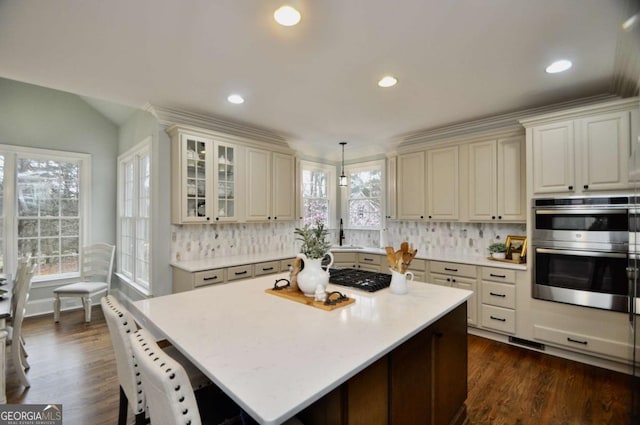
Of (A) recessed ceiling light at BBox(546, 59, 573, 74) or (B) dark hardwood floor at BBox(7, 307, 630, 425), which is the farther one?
(A) recessed ceiling light at BBox(546, 59, 573, 74)

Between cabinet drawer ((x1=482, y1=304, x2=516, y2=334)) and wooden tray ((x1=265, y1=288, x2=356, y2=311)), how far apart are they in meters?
2.32

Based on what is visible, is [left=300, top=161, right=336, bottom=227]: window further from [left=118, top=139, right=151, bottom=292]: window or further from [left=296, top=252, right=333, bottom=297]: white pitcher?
[left=296, top=252, right=333, bottom=297]: white pitcher

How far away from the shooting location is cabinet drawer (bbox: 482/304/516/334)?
312cm

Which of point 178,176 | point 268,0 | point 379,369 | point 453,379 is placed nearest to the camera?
point 379,369

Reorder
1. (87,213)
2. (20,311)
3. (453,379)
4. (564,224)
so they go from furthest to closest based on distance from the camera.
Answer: (87,213) < (564,224) < (20,311) < (453,379)

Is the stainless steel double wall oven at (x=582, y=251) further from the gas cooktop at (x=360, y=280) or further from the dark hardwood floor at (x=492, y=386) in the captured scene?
the gas cooktop at (x=360, y=280)

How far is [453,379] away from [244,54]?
2699 millimetres

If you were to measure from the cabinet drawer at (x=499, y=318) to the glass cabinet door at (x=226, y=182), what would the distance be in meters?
3.19

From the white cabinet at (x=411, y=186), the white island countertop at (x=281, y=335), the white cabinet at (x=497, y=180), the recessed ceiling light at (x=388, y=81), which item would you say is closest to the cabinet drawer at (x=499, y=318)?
the white cabinet at (x=497, y=180)

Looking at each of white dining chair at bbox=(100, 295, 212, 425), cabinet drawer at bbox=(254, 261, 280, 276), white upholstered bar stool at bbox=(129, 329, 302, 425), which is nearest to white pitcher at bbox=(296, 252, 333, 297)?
white dining chair at bbox=(100, 295, 212, 425)

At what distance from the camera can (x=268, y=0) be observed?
1.66 metres

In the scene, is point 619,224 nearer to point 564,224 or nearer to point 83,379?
point 564,224

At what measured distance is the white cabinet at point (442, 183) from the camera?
384 cm

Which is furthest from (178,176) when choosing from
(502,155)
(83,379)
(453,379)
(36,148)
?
(502,155)
